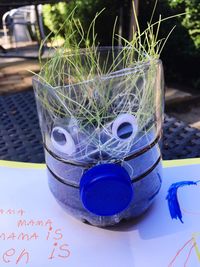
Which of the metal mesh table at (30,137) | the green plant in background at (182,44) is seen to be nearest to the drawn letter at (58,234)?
the metal mesh table at (30,137)

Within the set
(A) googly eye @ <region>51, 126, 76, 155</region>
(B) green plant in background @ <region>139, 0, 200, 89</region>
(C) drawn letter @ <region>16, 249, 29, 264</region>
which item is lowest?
(B) green plant in background @ <region>139, 0, 200, 89</region>

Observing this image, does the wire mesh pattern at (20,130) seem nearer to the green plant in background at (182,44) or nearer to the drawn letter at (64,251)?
the drawn letter at (64,251)

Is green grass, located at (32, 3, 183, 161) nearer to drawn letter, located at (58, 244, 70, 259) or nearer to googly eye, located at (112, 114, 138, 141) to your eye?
googly eye, located at (112, 114, 138, 141)

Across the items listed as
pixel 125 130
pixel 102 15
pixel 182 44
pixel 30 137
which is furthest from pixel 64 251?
pixel 102 15

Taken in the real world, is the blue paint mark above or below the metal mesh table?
above

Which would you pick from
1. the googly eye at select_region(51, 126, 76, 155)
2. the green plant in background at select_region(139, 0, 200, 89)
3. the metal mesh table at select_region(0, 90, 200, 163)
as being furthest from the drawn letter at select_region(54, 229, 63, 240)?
the green plant in background at select_region(139, 0, 200, 89)
